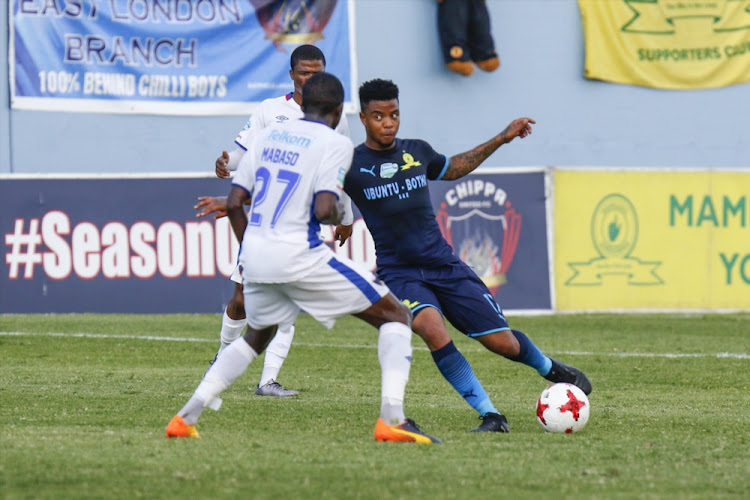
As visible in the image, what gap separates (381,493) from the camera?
4.55m

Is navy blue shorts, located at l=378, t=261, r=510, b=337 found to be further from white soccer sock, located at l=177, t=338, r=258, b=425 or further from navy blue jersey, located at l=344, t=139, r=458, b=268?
white soccer sock, located at l=177, t=338, r=258, b=425

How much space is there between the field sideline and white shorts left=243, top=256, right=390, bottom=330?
0.60 m

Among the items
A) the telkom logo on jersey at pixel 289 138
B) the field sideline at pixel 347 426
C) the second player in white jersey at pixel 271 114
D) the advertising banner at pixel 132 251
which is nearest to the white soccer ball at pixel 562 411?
the field sideline at pixel 347 426

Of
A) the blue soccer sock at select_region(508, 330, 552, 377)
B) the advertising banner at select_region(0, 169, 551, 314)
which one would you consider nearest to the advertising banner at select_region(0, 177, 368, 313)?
the advertising banner at select_region(0, 169, 551, 314)

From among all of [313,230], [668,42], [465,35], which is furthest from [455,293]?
[668,42]

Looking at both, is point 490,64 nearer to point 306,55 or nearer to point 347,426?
point 306,55

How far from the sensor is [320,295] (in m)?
5.64

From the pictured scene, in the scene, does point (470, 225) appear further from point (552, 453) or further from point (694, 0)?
point (552, 453)

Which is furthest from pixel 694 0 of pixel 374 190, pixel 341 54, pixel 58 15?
pixel 374 190

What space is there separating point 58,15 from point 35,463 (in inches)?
511

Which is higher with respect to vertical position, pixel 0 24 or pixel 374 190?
pixel 0 24

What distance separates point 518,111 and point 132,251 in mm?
7255

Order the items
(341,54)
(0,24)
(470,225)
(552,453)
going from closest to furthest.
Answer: (552,453) < (470,225) < (0,24) < (341,54)

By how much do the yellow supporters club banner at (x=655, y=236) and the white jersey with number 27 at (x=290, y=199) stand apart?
9720 millimetres
